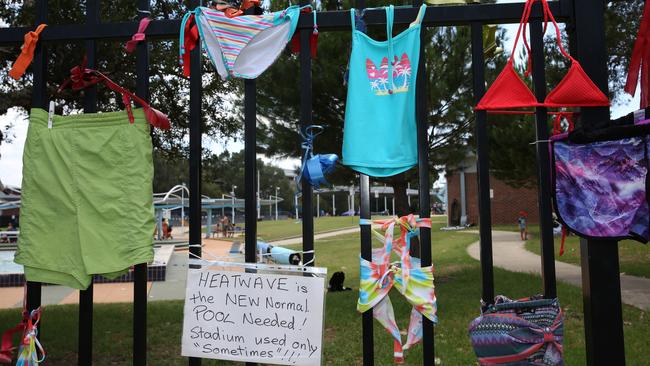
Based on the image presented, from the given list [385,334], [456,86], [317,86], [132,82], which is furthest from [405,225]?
[456,86]

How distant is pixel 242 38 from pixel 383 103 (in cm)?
66

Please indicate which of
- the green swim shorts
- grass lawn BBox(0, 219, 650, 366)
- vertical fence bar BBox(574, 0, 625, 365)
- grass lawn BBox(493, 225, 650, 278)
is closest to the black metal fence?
vertical fence bar BBox(574, 0, 625, 365)

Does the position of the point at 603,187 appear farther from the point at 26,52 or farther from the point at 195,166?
the point at 26,52

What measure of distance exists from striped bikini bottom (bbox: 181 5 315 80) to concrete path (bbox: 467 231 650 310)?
580 centimetres

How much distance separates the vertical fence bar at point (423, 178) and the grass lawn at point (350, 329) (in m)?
2.20

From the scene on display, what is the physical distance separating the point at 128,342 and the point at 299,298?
11.5ft

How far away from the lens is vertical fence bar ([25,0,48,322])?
193 centimetres

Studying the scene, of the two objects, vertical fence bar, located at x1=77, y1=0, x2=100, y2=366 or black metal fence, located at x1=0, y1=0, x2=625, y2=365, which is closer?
black metal fence, located at x1=0, y1=0, x2=625, y2=365

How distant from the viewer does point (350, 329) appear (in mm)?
4852

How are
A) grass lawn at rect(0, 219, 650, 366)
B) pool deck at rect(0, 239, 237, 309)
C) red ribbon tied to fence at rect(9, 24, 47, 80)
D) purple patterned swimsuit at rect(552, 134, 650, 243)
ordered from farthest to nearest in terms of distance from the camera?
pool deck at rect(0, 239, 237, 309) < grass lawn at rect(0, 219, 650, 366) < red ribbon tied to fence at rect(9, 24, 47, 80) < purple patterned swimsuit at rect(552, 134, 650, 243)

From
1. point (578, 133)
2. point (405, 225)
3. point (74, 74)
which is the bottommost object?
point (405, 225)

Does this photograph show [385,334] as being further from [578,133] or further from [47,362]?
[578,133]

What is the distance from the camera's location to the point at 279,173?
6762cm

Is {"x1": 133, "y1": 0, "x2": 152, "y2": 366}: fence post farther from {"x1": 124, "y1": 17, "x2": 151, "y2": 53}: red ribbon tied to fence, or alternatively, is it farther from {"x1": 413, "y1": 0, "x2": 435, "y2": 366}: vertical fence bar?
{"x1": 413, "y1": 0, "x2": 435, "y2": 366}: vertical fence bar
